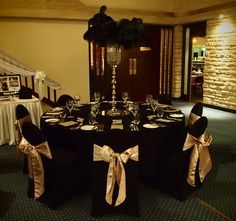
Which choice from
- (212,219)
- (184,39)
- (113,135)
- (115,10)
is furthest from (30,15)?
(212,219)

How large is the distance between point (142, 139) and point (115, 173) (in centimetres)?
48

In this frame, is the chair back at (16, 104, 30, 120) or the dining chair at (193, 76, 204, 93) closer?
the chair back at (16, 104, 30, 120)

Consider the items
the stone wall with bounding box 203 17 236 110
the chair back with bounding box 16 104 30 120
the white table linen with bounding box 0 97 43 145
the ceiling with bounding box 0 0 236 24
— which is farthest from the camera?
the stone wall with bounding box 203 17 236 110

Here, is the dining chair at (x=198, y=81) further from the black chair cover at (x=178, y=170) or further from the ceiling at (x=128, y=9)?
the black chair cover at (x=178, y=170)

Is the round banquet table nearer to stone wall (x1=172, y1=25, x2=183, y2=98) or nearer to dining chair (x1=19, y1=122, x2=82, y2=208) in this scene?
dining chair (x1=19, y1=122, x2=82, y2=208)

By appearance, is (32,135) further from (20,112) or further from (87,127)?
(20,112)

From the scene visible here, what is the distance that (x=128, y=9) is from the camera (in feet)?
24.4

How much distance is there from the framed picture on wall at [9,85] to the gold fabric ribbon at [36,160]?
2187mm

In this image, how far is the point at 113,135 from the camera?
2229mm

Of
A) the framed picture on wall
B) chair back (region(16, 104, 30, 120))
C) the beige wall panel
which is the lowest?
chair back (region(16, 104, 30, 120))

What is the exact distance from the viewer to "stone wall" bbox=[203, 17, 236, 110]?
6.50 m

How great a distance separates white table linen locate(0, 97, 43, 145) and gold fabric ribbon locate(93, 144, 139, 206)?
2.40 m

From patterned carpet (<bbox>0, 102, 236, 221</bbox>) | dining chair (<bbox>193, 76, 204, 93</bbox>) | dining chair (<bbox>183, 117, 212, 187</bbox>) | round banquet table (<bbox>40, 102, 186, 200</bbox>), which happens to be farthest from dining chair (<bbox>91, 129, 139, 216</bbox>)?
dining chair (<bbox>193, 76, 204, 93</bbox>)

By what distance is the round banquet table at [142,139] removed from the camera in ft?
8.64
